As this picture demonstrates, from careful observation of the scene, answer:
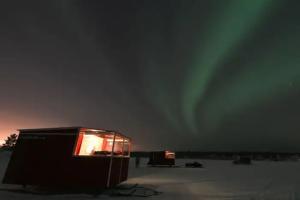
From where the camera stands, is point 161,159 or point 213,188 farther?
point 161,159

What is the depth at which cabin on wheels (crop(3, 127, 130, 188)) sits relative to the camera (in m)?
13.2

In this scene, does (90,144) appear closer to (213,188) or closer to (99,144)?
(99,144)

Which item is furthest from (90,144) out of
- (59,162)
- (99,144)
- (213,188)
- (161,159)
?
(161,159)

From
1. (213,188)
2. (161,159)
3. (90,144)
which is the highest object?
(161,159)

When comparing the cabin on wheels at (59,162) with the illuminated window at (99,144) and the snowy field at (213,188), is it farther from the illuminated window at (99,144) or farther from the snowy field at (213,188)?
the snowy field at (213,188)

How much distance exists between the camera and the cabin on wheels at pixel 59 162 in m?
13.2

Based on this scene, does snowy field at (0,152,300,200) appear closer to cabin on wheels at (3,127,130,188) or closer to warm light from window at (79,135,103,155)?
cabin on wheels at (3,127,130,188)

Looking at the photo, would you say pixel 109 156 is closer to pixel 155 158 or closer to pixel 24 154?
pixel 24 154

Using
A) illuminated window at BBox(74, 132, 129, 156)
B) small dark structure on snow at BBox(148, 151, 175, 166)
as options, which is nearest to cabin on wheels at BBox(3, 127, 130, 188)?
illuminated window at BBox(74, 132, 129, 156)

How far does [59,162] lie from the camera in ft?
44.3

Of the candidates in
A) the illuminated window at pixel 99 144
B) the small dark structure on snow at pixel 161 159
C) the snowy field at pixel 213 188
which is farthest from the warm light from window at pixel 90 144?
the small dark structure on snow at pixel 161 159

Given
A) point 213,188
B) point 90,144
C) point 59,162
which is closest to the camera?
point 59,162

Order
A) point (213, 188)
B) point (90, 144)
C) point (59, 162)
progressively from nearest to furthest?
1. point (59, 162)
2. point (90, 144)
3. point (213, 188)

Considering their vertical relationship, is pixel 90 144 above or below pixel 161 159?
below
